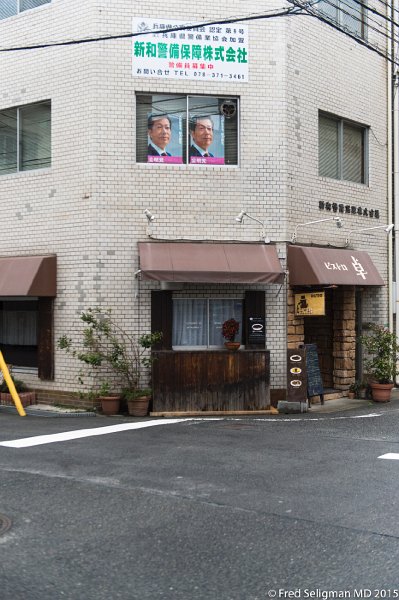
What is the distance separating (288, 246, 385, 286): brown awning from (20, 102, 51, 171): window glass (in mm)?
5531

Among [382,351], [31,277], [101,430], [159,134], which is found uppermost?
[159,134]

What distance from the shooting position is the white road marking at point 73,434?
9.27 meters

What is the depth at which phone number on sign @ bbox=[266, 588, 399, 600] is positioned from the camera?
427cm

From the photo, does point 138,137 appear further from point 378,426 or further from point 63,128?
point 378,426

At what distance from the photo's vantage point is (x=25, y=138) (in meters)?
14.6

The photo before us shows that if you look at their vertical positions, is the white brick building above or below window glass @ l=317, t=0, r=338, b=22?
below

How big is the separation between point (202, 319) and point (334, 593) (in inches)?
378

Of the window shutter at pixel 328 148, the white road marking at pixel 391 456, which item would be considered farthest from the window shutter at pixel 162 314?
the white road marking at pixel 391 456

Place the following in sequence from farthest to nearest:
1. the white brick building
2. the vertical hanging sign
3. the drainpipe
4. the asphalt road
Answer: the drainpipe → the vertical hanging sign → the white brick building → the asphalt road

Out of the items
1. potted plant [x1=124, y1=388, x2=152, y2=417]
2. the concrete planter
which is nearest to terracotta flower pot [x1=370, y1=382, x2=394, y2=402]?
potted plant [x1=124, y1=388, x2=152, y2=417]

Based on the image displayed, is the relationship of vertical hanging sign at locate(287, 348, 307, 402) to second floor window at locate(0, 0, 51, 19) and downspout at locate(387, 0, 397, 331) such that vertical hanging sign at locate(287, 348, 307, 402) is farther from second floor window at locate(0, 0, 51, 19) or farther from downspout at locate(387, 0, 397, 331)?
second floor window at locate(0, 0, 51, 19)

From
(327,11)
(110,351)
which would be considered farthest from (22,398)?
(327,11)

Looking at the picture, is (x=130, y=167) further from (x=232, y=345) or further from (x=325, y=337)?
(x=325, y=337)

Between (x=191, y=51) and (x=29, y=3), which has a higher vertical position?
(x=29, y=3)
